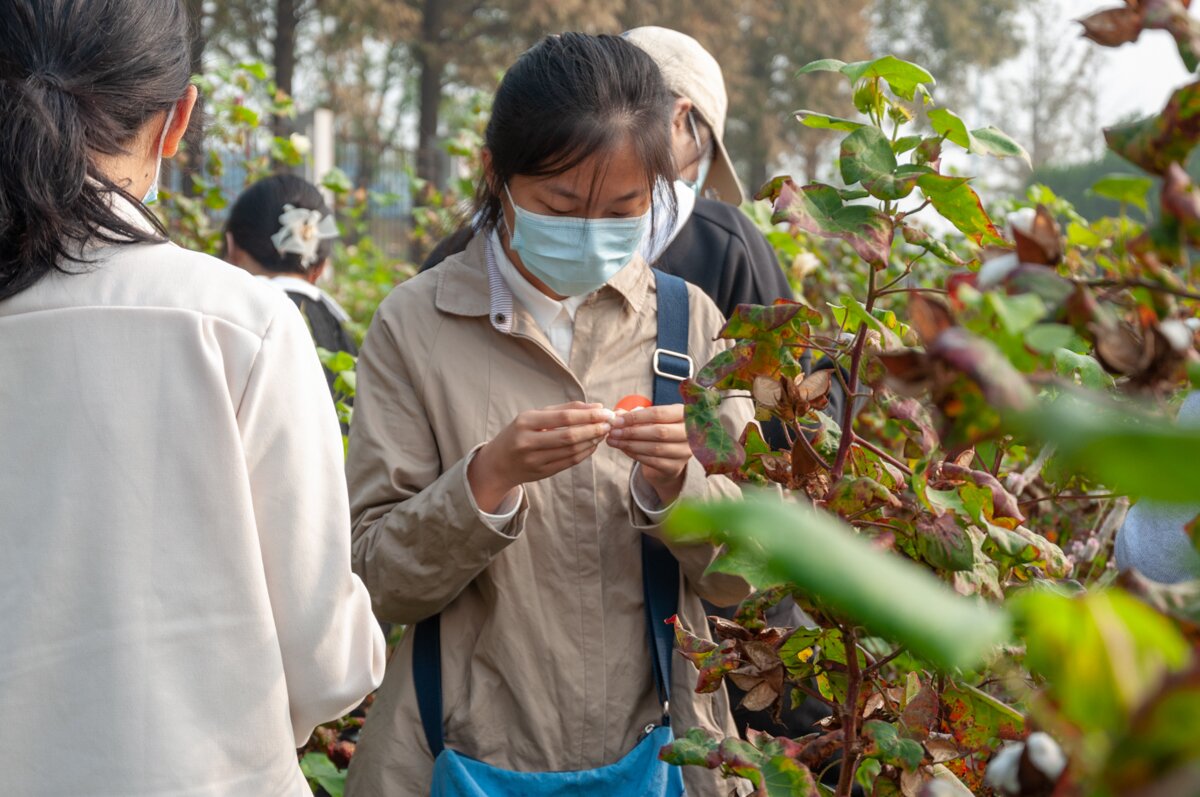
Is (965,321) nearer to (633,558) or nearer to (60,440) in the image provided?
(60,440)

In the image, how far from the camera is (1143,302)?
2.17ft

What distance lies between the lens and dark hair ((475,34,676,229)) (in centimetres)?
183

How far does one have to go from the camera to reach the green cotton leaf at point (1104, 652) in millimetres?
336

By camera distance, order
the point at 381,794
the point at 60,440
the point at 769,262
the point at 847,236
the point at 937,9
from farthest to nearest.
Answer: the point at 937,9 → the point at 769,262 → the point at 381,794 → the point at 60,440 → the point at 847,236

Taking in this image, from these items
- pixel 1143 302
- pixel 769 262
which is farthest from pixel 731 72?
pixel 1143 302

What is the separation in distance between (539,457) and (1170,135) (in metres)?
1.03

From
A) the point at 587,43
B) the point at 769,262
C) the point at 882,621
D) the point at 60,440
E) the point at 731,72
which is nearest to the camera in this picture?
the point at 882,621

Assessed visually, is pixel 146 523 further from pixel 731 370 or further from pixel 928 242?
pixel 928 242

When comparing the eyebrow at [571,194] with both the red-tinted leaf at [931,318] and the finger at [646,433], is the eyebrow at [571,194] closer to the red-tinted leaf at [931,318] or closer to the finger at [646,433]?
the finger at [646,433]

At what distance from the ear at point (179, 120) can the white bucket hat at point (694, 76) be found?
4.29 feet

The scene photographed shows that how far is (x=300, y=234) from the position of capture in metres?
3.84

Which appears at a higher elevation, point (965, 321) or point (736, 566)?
point (965, 321)

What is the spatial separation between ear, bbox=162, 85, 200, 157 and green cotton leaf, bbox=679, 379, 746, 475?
0.68m

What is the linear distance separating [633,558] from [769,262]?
2.83 ft
